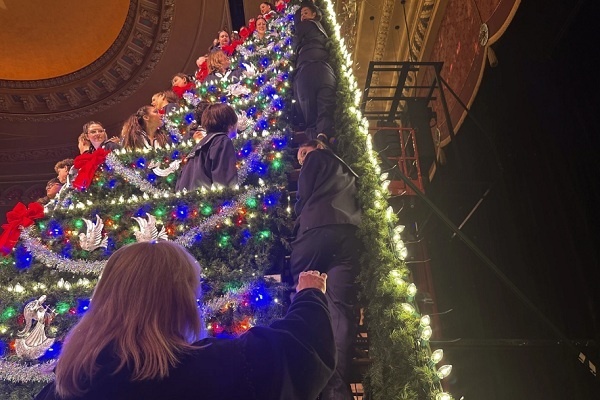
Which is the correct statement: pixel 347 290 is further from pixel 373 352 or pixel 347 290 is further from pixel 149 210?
pixel 149 210

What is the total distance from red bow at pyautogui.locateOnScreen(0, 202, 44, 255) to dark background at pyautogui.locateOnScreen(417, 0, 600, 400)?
3195mm

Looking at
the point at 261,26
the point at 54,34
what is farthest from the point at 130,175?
the point at 54,34

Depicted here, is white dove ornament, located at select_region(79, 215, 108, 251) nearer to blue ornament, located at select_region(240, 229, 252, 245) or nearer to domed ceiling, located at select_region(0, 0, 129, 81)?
blue ornament, located at select_region(240, 229, 252, 245)

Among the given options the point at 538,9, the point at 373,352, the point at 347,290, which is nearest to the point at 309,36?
the point at 538,9

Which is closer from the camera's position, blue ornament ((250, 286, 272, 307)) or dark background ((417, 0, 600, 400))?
blue ornament ((250, 286, 272, 307))

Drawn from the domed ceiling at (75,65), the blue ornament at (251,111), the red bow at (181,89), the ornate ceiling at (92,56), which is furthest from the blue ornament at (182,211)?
the domed ceiling at (75,65)

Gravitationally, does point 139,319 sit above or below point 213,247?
below

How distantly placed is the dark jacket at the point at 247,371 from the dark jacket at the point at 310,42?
3899 millimetres

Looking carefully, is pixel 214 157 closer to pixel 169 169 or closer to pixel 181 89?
pixel 169 169

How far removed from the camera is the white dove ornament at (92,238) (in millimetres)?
3320

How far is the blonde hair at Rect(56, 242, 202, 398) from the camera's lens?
4.11 ft

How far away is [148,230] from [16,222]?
3.57ft

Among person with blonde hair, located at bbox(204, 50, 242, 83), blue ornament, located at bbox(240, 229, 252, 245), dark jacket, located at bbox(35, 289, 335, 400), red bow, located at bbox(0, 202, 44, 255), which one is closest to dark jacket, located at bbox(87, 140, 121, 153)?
red bow, located at bbox(0, 202, 44, 255)

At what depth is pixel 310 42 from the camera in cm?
516
